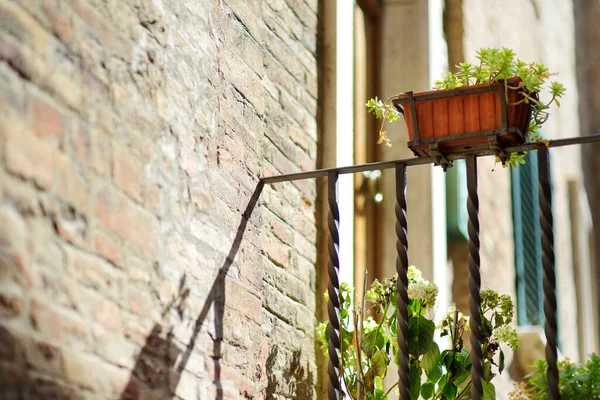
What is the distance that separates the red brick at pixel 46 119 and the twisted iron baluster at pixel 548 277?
153 centimetres

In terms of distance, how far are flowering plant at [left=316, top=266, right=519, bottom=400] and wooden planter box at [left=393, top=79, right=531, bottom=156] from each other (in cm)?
56

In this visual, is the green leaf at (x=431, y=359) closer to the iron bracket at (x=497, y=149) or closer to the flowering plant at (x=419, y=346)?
the flowering plant at (x=419, y=346)

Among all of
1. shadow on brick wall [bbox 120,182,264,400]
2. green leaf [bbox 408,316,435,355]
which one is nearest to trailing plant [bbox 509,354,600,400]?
green leaf [bbox 408,316,435,355]

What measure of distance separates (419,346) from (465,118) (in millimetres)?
807

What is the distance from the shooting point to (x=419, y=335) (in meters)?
3.29

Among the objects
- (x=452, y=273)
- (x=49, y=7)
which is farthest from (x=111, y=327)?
(x=452, y=273)

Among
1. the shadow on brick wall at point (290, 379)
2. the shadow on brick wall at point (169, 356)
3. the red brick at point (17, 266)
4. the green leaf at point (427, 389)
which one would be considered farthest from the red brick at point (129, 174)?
the green leaf at point (427, 389)

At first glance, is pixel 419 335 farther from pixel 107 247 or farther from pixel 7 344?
pixel 7 344

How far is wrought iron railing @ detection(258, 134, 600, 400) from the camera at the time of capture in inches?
115

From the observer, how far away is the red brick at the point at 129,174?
2553 mm

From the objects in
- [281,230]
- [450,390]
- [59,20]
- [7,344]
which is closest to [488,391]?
[450,390]

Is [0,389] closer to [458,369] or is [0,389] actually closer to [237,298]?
[237,298]

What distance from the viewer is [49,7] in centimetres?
231

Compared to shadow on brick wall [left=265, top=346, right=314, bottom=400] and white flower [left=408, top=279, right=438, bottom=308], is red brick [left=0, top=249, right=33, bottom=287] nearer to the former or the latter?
shadow on brick wall [left=265, top=346, right=314, bottom=400]
